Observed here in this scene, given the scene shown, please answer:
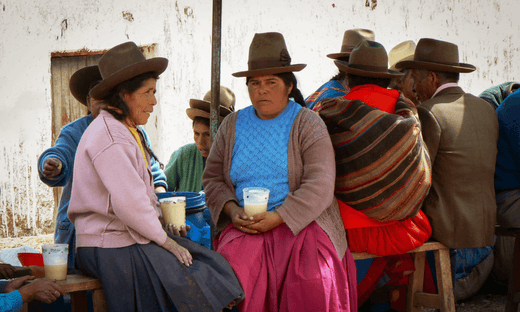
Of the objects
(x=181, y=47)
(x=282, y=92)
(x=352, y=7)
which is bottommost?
(x=282, y=92)

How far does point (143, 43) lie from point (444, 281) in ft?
15.9

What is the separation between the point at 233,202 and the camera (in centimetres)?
300

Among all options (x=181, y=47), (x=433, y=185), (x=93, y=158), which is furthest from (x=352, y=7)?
(x=93, y=158)

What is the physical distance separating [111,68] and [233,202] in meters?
1.06

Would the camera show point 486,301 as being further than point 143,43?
No

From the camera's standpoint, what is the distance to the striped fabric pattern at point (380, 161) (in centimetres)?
291

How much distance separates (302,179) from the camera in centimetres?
294

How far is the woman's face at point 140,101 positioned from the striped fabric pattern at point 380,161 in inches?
46.2

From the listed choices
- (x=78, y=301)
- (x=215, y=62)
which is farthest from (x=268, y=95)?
(x=78, y=301)

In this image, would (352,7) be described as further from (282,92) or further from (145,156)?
(145,156)

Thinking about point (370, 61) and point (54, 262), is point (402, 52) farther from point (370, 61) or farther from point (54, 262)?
point (54, 262)

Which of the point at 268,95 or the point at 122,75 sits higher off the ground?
the point at 122,75

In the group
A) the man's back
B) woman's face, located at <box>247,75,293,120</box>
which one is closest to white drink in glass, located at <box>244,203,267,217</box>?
woman's face, located at <box>247,75,293,120</box>

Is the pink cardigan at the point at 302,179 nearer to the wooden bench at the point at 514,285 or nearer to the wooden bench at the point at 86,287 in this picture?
the wooden bench at the point at 86,287
